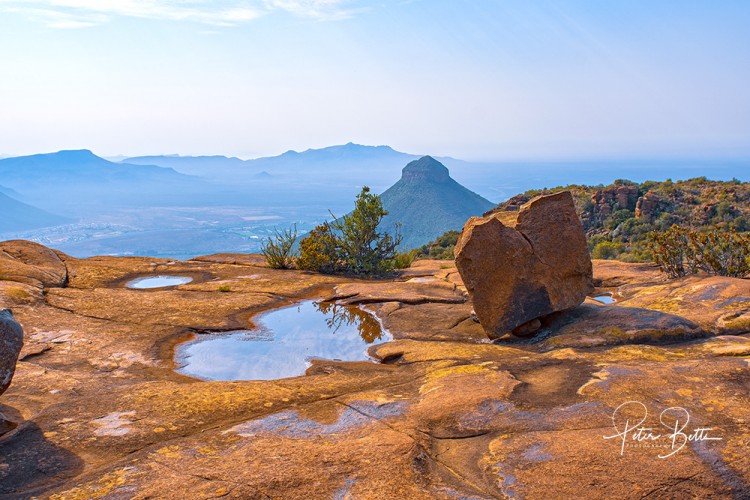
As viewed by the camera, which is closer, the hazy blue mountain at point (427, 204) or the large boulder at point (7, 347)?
the large boulder at point (7, 347)

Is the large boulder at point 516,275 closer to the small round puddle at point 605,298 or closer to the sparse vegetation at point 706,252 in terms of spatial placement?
the small round puddle at point 605,298

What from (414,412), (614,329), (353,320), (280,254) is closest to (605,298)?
(614,329)

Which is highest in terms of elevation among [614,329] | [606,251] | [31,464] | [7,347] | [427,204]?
[7,347]

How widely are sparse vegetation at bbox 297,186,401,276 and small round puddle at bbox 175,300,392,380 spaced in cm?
601

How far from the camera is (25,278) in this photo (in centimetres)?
1495

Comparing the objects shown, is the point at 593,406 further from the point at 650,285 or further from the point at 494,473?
the point at 650,285

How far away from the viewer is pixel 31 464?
19.0 feet

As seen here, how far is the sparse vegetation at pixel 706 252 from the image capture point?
14625mm

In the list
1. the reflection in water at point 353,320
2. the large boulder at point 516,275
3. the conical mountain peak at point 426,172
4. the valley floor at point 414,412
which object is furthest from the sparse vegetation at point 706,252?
the conical mountain peak at point 426,172

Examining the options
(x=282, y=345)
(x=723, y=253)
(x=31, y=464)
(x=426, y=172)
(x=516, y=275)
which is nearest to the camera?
(x=31, y=464)

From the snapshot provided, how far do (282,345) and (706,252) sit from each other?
36.7 feet

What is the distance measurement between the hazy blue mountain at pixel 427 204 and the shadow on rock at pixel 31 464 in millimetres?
97547

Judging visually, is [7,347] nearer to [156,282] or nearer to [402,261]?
[156,282]

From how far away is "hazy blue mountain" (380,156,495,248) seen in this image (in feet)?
368
